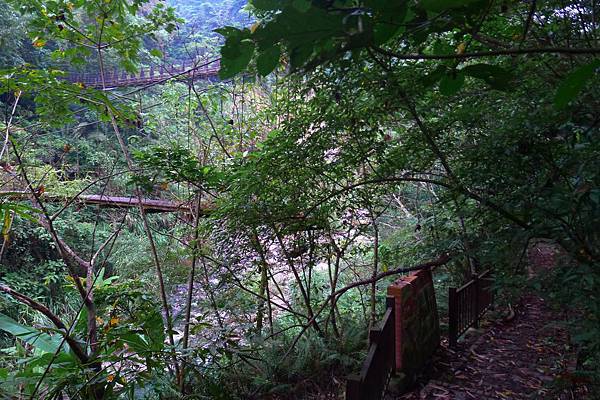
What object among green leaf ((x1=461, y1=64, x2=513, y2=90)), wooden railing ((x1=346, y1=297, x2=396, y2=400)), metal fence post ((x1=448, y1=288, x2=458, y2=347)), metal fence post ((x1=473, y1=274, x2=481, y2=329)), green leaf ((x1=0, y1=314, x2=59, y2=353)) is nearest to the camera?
green leaf ((x1=461, y1=64, x2=513, y2=90))

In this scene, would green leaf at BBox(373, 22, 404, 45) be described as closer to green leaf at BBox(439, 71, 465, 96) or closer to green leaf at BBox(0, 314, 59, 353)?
green leaf at BBox(439, 71, 465, 96)

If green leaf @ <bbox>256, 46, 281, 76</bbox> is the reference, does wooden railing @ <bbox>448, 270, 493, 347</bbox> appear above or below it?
below

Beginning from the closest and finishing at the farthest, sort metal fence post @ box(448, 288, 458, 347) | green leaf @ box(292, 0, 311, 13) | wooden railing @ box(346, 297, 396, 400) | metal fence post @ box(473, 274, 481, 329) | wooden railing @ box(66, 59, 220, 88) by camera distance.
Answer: green leaf @ box(292, 0, 311, 13) → wooden railing @ box(346, 297, 396, 400) → wooden railing @ box(66, 59, 220, 88) → metal fence post @ box(448, 288, 458, 347) → metal fence post @ box(473, 274, 481, 329)

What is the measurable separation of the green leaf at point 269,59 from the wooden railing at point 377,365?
73.9 inches

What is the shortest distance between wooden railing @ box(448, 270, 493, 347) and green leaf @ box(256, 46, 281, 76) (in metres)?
3.58

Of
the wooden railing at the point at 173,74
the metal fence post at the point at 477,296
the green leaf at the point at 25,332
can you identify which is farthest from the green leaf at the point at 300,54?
the metal fence post at the point at 477,296

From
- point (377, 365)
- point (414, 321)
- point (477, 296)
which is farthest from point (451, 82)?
point (477, 296)

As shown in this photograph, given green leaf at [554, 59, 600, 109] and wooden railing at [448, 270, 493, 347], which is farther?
wooden railing at [448, 270, 493, 347]

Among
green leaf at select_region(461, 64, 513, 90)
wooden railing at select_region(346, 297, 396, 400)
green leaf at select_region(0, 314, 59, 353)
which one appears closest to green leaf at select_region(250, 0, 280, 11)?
green leaf at select_region(461, 64, 513, 90)

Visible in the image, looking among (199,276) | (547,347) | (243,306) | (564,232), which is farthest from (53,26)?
(547,347)

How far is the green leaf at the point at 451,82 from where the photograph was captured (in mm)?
730

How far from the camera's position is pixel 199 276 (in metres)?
4.06

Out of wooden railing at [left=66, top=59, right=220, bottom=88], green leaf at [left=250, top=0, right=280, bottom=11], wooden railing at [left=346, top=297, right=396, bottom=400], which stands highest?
wooden railing at [left=66, top=59, right=220, bottom=88]

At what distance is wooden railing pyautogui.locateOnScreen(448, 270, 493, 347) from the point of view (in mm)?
3818
